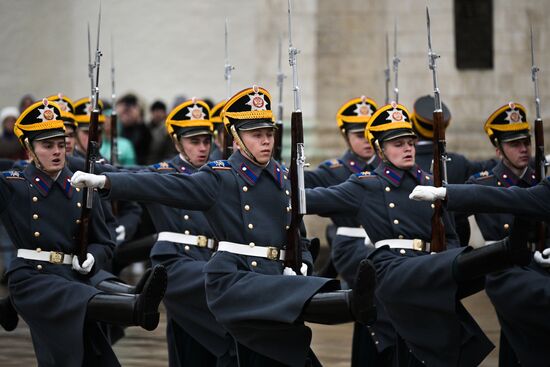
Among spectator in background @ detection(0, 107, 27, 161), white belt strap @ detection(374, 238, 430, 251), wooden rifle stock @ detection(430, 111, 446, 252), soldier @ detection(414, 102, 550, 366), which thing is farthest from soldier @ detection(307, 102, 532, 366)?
spectator in background @ detection(0, 107, 27, 161)

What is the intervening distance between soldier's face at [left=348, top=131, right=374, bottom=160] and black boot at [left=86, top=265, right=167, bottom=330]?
3805 millimetres

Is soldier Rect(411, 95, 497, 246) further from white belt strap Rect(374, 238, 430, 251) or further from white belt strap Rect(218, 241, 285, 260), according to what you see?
white belt strap Rect(218, 241, 285, 260)

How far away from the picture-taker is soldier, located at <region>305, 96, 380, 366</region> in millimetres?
10469

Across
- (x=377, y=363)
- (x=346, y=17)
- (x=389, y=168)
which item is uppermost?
(x=346, y=17)

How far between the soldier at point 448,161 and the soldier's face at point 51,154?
10.3ft

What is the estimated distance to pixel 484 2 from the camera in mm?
19000

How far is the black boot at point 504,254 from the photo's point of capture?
8438mm

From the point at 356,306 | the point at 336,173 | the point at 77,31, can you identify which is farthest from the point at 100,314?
the point at 77,31

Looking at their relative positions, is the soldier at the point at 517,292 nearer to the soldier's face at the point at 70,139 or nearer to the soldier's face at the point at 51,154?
the soldier's face at the point at 51,154

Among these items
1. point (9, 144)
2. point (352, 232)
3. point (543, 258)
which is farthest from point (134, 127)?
point (543, 258)

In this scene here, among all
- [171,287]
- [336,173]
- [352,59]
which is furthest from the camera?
[352,59]

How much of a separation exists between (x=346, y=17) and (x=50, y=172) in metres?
10.8

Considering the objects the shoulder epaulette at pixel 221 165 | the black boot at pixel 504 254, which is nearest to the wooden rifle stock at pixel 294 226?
the shoulder epaulette at pixel 221 165

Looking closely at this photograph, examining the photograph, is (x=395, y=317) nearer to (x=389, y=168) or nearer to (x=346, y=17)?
(x=389, y=168)
